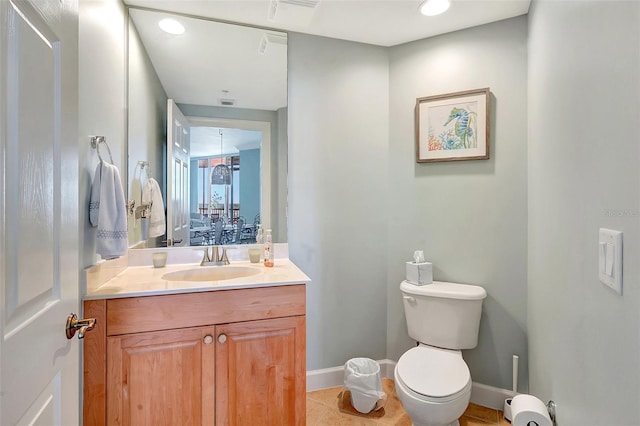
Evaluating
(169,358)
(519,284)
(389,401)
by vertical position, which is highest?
(519,284)

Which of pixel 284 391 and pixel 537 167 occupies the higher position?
pixel 537 167

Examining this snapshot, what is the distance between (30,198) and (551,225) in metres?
1.72

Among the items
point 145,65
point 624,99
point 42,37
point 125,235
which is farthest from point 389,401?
point 145,65

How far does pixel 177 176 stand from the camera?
197 cm

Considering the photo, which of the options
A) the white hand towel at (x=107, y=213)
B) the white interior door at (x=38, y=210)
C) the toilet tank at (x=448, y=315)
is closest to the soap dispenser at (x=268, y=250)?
the white hand towel at (x=107, y=213)

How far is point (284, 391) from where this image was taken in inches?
61.6

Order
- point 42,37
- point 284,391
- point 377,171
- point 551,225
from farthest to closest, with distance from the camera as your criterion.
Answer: point 377,171 < point 284,391 < point 551,225 < point 42,37

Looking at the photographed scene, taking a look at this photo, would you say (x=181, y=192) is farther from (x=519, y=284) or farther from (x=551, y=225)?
(x=519, y=284)

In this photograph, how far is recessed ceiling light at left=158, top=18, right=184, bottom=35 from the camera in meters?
1.85

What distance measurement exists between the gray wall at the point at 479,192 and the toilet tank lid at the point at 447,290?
0.32 feet

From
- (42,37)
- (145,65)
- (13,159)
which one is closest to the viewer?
(13,159)

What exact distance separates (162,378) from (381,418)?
49.4 inches

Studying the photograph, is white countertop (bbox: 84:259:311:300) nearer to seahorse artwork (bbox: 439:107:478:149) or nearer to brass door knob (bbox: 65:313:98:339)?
brass door knob (bbox: 65:313:98:339)

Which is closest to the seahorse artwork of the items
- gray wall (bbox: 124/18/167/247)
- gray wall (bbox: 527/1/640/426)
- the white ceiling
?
gray wall (bbox: 527/1/640/426)
